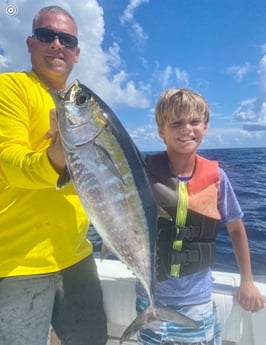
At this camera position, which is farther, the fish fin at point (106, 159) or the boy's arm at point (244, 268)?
the boy's arm at point (244, 268)

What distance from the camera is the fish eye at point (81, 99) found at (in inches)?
60.8

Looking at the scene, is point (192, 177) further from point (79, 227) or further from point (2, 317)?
point (2, 317)

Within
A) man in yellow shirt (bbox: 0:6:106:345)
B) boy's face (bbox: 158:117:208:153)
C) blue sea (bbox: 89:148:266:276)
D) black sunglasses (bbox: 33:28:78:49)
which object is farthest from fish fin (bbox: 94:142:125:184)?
blue sea (bbox: 89:148:266:276)

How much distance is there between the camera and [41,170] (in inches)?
60.6

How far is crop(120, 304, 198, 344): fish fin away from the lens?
1.94 meters

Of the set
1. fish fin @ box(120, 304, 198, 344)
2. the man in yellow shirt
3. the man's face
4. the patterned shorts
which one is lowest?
the patterned shorts

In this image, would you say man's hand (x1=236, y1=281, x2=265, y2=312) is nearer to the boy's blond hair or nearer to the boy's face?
the boy's face

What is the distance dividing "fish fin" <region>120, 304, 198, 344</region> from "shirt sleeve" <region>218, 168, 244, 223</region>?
682 millimetres

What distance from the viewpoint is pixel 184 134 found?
2230 mm

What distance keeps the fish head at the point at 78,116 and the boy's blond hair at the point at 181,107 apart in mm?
781

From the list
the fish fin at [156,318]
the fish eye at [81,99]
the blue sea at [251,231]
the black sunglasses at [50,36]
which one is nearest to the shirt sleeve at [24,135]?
the fish eye at [81,99]

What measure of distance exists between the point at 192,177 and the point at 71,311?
3.80 ft

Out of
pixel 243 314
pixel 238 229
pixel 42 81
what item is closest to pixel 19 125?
pixel 42 81

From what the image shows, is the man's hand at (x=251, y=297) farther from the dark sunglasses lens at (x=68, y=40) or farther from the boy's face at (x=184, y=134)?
the dark sunglasses lens at (x=68, y=40)
